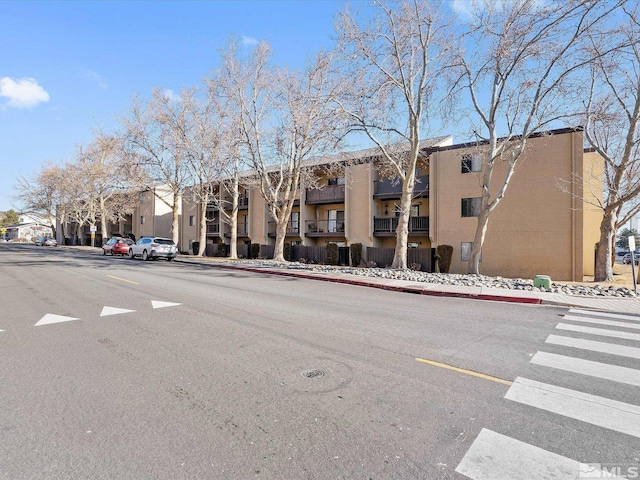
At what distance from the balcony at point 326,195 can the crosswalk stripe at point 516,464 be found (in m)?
27.3

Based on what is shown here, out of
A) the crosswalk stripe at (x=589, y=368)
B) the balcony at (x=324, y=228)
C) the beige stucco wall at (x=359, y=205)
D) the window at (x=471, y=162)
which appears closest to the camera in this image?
the crosswalk stripe at (x=589, y=368)

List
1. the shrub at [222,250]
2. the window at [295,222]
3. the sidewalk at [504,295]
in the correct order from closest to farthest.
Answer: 1. the sidewalk at [504,295]
2. the window at [295,222]
3. the shrub at [222,250]

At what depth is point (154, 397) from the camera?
3.80m

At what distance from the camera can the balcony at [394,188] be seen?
26188 mm

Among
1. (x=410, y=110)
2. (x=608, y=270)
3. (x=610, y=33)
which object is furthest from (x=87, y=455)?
(x=608, y=270)

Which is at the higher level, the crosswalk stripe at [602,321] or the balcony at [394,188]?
the balcony at [394,188]

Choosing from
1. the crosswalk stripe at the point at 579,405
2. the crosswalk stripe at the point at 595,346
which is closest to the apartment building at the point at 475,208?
the crosswalk stripe at the point at 595,346

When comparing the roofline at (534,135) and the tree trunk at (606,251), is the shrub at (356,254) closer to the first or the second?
the roofline at (534,135)

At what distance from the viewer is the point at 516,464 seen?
2750mm

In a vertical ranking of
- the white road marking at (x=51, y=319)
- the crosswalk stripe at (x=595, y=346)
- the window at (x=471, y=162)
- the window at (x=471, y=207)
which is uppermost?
the window at (x=471, y=162)

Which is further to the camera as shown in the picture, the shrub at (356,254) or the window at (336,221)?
the window at (336,221)

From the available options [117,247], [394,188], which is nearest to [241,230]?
[117,247]

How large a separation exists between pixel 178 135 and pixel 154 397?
98.0ft

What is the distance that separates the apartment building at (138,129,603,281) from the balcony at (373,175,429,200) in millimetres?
73
